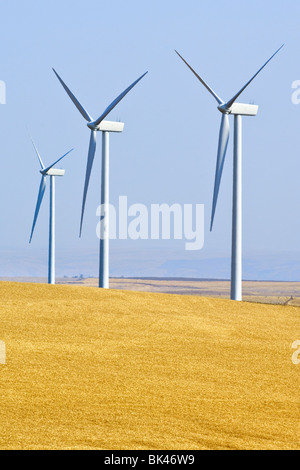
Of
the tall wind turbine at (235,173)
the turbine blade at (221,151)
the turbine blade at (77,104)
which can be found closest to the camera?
the turbine blade at (221,151)

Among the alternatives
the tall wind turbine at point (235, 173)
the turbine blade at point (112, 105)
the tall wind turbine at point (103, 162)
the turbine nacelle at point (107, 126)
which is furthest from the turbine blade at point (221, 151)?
the turbine nacelle at point (107, 126)

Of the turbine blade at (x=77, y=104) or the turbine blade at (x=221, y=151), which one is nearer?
the turbine blade at (x=221, y=151)

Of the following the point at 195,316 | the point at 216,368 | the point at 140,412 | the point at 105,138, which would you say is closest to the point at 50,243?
the point at 105,138

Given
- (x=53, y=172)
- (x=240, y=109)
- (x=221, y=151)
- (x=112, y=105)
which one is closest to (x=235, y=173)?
(x=221, y=151)

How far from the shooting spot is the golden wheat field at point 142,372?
16.0 m

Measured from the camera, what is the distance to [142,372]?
840 inches

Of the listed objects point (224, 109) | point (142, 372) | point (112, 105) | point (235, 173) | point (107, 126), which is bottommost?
point (142, 372)

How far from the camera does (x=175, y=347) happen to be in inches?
968

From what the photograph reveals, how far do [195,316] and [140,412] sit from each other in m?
12.4

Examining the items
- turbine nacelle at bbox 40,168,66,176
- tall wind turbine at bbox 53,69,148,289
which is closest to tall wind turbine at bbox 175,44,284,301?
tall wind turbine at bbox 53,69,148,289

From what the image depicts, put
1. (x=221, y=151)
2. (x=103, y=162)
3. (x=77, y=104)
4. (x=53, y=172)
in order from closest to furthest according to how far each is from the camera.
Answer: (x=221, y=151)
(x=103, y=162)
(x=77, y=104)
(x=53, y=172)

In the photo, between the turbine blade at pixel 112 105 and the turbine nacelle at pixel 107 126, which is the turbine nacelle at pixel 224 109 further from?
the turbine nacelle at pixel 107 126

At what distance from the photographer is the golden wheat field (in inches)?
630

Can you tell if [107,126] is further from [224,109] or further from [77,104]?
[224,109]
